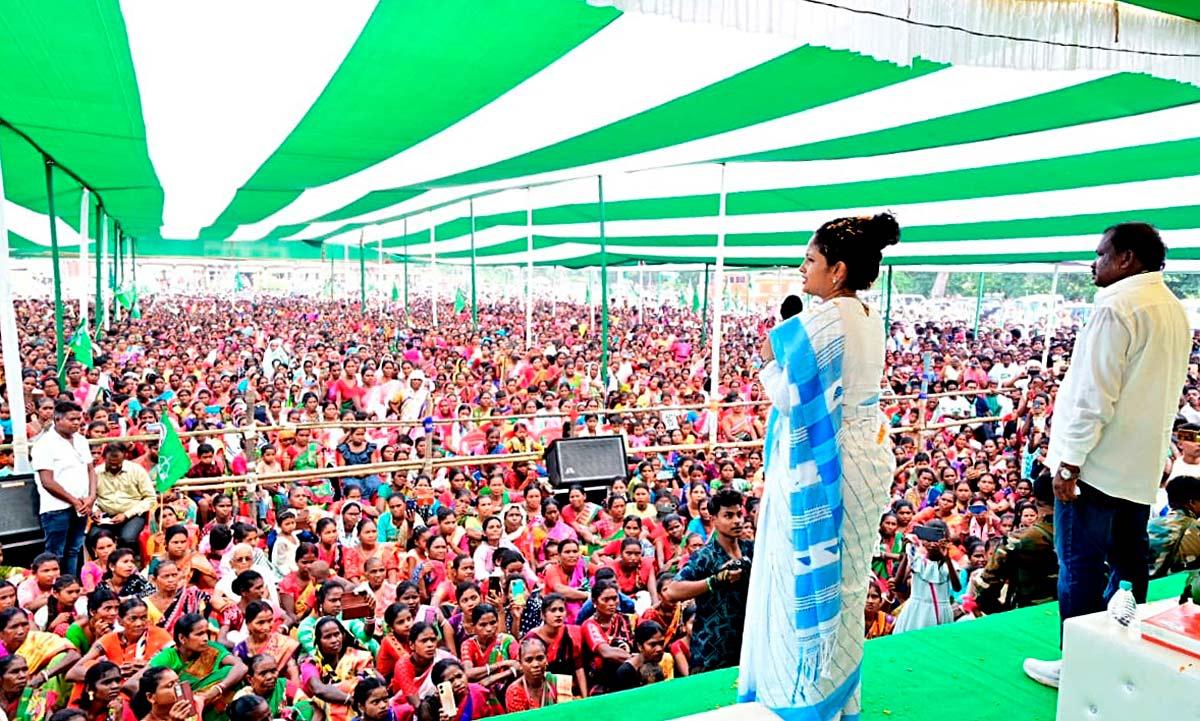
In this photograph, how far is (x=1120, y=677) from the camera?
1831 millimetres

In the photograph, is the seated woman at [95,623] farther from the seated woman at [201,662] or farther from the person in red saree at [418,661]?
the person in red saree at [418,661]

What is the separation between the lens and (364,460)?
619 cm

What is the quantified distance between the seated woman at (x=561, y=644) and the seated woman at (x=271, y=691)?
2.86 feet

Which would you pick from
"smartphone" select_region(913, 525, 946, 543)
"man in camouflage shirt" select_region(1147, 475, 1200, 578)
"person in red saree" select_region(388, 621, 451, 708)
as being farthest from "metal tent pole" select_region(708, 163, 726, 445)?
"person in red saree" select_region(388, 621, 451, 708)

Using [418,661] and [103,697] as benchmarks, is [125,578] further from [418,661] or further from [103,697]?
[418,661]

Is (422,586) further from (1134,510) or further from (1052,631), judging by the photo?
(1134,510)

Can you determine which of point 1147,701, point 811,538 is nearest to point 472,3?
point 811,538

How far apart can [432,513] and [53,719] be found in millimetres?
2598

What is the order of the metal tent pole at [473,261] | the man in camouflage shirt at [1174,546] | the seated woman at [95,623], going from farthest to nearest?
the metal tent pole at [473,261] → the man in camouflage shirt at [1174,546] → the seated woman at [95,623]

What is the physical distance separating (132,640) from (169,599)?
31 centimetres

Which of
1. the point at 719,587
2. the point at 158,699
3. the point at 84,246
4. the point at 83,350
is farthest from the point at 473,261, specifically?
the point at 719,587

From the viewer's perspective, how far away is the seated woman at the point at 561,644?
3367 mm

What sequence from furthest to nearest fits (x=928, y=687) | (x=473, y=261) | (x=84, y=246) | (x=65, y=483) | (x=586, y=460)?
1. (x=473, y=261)
2. (x=84, y=246)
3. (x=586, y=460)
4. (x=65, y=483)
5. (x=928, y=687)

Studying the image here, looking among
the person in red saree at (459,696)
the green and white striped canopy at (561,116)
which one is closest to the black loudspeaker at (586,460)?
the person in red saree at (459,696)
